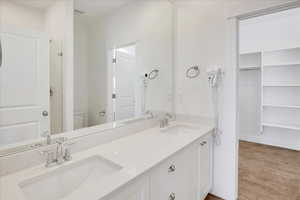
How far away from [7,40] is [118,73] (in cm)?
89

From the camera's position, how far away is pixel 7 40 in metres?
0.88

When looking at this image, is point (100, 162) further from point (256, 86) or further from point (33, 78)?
point (256, 86)

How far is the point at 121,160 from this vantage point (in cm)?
102

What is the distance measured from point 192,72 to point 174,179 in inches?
52.8

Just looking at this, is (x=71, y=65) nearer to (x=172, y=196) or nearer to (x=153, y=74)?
(x=153, y=74)

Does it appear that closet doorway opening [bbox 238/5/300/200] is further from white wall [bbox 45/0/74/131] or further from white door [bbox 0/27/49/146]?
white door [bbox 0/27/49/146]

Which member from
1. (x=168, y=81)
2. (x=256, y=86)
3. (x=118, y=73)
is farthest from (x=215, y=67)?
(x=256, y=86)

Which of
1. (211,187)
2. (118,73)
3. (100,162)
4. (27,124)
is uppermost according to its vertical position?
(118,73)

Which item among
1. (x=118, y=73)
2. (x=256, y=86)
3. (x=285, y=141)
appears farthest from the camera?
(x=256, y=86)

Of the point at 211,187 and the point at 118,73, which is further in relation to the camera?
the point at 211,187

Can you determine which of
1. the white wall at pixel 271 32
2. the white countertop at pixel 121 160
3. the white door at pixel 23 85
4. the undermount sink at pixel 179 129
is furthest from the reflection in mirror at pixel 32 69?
the white wall at pixel 271 32

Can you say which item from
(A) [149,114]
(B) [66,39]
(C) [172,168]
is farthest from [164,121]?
(B) [66,39]

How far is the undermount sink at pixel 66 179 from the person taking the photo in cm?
79

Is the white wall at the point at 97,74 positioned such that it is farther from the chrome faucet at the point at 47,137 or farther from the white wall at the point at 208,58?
the white wall at the point at 208,58
